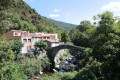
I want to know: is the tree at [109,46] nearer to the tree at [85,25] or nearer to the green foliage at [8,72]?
the green foliage at [8,72]

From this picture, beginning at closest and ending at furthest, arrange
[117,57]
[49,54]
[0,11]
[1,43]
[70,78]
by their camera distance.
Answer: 1. [1,43]
2. [0,11]
3. [117,57]
4. [70,78]
5. [49,54]

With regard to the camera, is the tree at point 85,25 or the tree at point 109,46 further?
the tree at point 85,25

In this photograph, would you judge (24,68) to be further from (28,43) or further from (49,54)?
(28,43)

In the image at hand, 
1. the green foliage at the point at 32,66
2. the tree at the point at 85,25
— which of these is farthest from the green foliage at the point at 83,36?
the green foliage at the point at 32,66

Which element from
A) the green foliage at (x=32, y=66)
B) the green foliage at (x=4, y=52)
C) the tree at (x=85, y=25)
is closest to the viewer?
the green foliage at (x=4, y=52)

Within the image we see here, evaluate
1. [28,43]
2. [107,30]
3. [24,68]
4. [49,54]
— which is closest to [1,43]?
[107,30]

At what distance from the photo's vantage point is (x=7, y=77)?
8.93m

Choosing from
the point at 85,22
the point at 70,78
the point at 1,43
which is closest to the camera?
the point at 1,43

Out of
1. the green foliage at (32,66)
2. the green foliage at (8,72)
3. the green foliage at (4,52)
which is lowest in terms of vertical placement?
the green foliage at (32,66)

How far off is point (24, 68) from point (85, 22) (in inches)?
1355

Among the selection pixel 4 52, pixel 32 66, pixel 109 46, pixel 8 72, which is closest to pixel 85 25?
pixel 32 66

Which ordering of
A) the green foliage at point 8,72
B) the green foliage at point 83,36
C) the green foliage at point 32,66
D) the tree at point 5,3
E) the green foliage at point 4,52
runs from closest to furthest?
the green foliage at point 4,52 → the green foliage at point 8,72 → the tree at point 5,3 → the green foliage at point 32,66 → the green foliage at point 83,36

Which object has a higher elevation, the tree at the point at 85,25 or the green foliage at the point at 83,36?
the tree at the point at 85,25

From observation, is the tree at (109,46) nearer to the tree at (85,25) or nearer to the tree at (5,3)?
the tree at (5,3)
